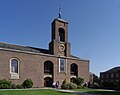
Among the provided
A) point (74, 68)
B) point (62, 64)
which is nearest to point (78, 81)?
point (74, 68)

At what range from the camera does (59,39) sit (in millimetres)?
47344

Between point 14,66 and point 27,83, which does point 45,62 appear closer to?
point 27,83

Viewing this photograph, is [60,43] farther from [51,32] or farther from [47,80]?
[47,80]

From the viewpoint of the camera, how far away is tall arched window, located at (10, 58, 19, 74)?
3797 cm

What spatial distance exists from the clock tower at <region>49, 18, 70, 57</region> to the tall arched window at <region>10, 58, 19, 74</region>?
9.30 meters

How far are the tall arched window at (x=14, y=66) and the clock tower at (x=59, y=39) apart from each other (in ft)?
30.5

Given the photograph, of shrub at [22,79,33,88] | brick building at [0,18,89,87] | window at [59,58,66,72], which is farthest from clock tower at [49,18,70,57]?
shrub at [22,79,33,88]

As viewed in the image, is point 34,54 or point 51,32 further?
point 51,32

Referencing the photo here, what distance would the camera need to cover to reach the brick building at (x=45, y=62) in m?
37.8

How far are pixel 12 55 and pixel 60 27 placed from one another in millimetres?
14467

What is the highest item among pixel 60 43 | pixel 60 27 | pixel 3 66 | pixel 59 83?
pixel 60 27

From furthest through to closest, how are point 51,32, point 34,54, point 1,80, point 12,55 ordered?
point 51,32 < point 34,54 < point 12,55 < point 1,80

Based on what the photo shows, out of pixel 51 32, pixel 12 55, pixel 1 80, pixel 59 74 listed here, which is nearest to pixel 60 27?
pixel 51 32

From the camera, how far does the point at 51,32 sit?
4772cm
